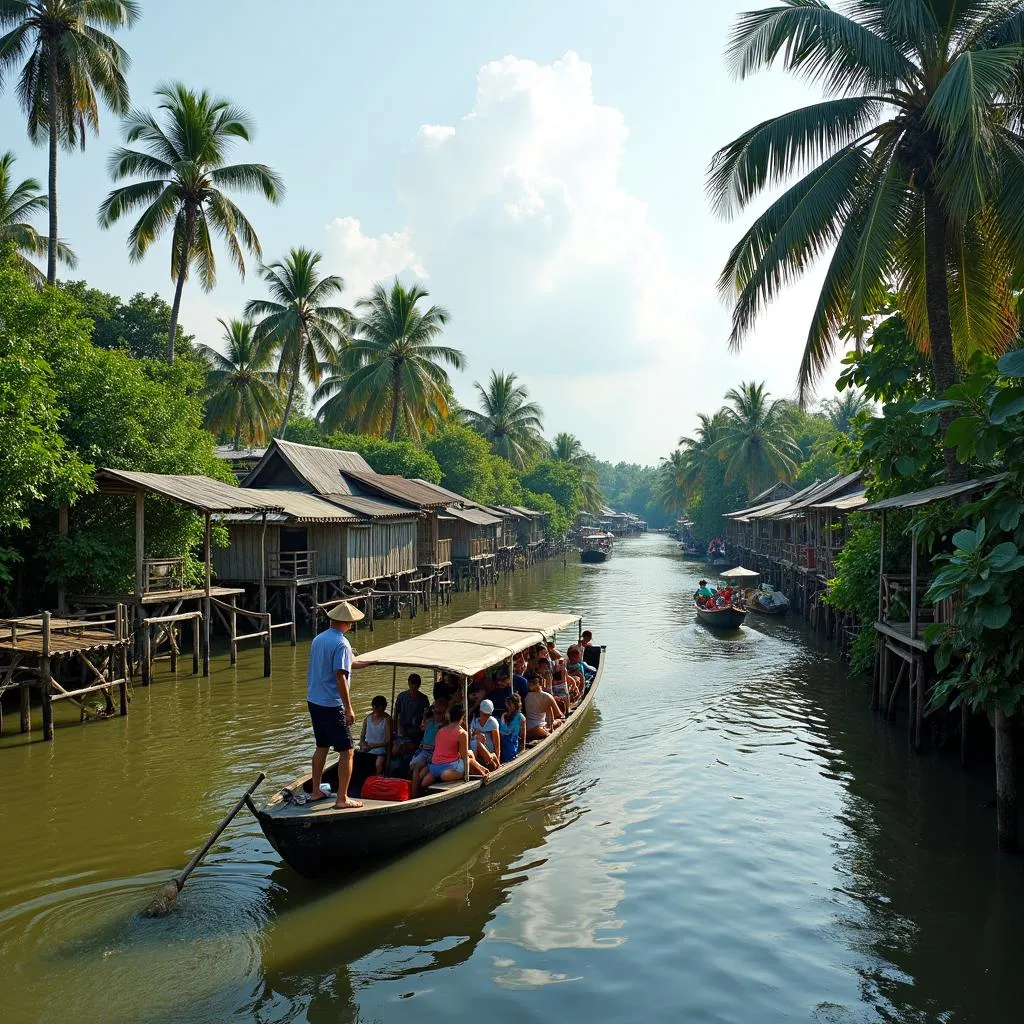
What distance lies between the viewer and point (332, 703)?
8344 millimetres

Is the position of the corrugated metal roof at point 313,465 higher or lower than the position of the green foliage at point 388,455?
lower

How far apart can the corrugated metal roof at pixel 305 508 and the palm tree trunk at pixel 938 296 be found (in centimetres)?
1521

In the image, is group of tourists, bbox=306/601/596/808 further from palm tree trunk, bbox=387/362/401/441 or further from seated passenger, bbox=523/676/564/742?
palm tree trunk, bbox=387/362/401/441


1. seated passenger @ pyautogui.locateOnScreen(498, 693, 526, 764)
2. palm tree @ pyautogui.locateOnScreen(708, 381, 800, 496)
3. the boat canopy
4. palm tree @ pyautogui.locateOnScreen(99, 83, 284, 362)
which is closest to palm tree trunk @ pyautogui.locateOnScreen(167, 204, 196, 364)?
palm tree @ pyautogui.locateOnScreen(99, 83, 284, 362)

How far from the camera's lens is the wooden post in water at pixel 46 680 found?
496 inches

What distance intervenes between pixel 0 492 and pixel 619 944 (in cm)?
1138

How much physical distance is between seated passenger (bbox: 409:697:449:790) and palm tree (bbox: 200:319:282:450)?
3197 centimetres

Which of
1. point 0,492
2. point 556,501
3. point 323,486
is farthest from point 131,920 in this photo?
point 556,501

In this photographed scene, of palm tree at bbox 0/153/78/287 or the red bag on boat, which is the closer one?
the red bag on boat

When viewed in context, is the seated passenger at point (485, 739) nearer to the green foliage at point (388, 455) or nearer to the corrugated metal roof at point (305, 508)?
the corrugated metal roof at point (305, 508)

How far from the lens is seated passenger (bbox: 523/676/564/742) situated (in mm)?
12078

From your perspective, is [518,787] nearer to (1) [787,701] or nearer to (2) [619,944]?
(2) [619,944]

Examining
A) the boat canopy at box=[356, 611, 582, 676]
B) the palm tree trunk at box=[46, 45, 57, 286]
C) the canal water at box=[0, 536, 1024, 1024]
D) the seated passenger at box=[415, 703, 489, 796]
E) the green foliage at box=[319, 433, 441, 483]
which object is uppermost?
the palm tree trunk at box=[46, 45, 57, 286]

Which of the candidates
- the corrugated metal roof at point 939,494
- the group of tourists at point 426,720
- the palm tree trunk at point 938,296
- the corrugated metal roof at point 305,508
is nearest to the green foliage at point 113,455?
the corrugated metal roof at point 305,508
